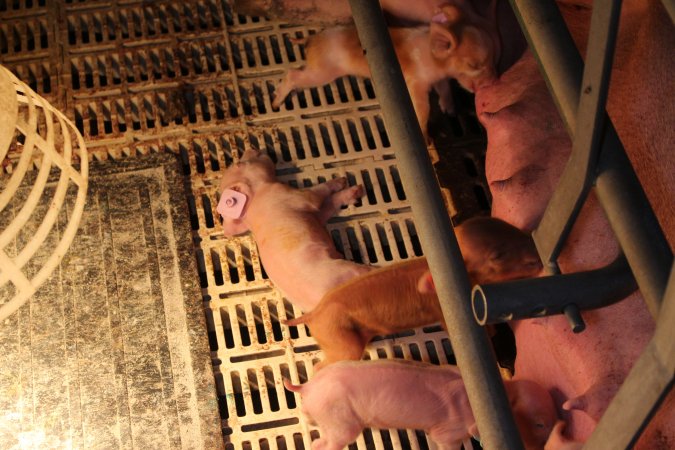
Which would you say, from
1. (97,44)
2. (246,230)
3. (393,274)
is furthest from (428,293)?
(97,44)

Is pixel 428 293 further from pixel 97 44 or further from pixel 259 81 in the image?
pixel 97 44

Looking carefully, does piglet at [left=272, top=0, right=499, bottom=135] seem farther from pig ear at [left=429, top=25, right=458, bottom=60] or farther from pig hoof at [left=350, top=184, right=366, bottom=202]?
pig hoof at [left=350, top=184, right=366, bottom=202]

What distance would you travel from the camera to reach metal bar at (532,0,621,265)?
1.00 m

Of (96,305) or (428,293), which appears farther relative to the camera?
(96,305)

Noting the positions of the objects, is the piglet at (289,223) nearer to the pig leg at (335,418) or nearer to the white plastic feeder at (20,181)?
the pig leg at (335,418)

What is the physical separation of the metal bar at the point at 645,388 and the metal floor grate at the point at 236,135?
1.08 m

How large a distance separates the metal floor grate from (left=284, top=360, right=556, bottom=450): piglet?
0.37 ft

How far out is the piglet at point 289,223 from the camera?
2.16 m

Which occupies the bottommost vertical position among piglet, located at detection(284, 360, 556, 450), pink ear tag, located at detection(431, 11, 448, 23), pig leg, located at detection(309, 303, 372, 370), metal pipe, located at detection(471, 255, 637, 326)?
metal pipe, located at detection(471, 255, 637, 326)

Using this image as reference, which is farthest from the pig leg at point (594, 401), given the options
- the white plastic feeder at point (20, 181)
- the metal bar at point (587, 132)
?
the white plastic feeder at point (20, 181)

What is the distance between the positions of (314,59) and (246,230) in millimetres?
584

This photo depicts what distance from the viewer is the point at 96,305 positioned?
2227 mm

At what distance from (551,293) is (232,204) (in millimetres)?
1333

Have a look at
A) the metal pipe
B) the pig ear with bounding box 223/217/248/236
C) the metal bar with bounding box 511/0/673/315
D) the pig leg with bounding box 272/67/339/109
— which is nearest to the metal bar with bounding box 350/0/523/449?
the metal pipe
